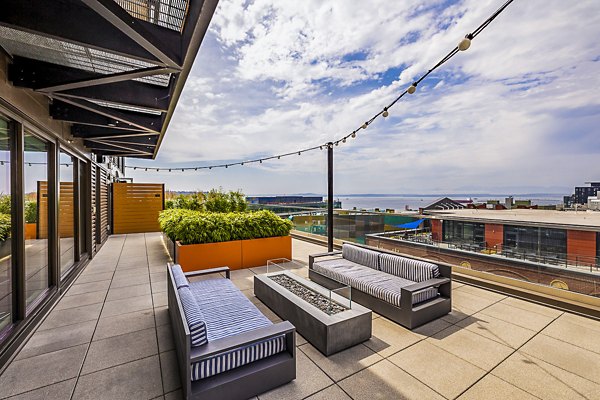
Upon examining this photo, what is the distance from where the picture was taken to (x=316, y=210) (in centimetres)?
737

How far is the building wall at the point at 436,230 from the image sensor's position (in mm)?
4625

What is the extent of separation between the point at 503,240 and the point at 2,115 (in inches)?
250

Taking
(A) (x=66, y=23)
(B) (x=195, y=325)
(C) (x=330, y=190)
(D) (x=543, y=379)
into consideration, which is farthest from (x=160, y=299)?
(D) (x=543, y=379)

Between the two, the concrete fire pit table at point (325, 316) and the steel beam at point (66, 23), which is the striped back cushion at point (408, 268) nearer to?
the concrete fire pit table at point (325, 316)

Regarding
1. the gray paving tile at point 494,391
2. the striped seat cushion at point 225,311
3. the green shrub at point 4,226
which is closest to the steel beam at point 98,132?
the green shrub at point 4,226

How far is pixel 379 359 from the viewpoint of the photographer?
218 centimetres

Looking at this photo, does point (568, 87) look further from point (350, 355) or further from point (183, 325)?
point (183, 325)

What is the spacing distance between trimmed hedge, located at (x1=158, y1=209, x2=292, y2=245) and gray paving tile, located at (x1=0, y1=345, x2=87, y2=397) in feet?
8.16

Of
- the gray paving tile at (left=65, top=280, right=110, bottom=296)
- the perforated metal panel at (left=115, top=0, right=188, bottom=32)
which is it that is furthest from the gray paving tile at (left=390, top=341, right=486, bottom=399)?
the gray paving tile at (left=65, top=280, right=110, bottom=296)

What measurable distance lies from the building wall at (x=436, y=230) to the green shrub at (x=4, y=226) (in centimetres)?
579

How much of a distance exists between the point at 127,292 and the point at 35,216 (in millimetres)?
1526

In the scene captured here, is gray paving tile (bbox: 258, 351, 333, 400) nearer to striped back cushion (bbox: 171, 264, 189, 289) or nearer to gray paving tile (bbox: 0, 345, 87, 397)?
striped back cushion (bbox: 171, 264, 189, 289)

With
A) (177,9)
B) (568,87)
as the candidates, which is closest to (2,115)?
(177,9)

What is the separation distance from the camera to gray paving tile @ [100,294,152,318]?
3.15 metres
